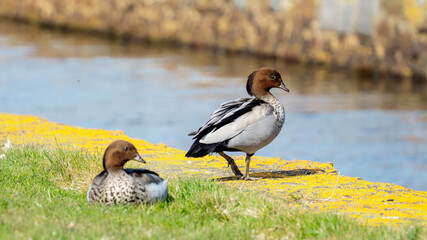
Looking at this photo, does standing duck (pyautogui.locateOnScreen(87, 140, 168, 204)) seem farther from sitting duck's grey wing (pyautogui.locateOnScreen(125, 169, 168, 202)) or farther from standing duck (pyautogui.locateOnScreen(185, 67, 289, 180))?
standing duck (pyautogui.locateOnScreen(185, 67, 289, 180))

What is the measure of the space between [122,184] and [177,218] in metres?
0.48

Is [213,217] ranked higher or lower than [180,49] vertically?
lower

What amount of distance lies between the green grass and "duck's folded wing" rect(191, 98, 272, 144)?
26.8 inches

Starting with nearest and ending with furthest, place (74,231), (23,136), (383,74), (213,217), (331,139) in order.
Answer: (74,231)
(213,217)
(23,136)
(331,139)
(383,74)

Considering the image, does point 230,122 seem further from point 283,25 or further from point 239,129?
point 283,25

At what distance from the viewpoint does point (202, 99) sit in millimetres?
16297

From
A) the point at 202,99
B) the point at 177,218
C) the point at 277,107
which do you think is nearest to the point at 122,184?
the point at 177,218

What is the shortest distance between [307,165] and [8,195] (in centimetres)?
321

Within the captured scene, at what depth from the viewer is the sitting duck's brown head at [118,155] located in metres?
5.94

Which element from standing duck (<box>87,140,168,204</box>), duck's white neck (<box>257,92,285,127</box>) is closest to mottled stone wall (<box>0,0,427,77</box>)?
duck's white neck (<box>257,92,285,127</box>)

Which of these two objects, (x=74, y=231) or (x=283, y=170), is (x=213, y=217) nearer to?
A: (x=74, y=231)

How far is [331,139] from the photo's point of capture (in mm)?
13547

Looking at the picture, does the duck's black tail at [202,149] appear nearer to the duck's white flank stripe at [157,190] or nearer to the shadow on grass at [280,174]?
the shadow on grass at [280,174]

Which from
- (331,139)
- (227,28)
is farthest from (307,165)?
(227,28)
